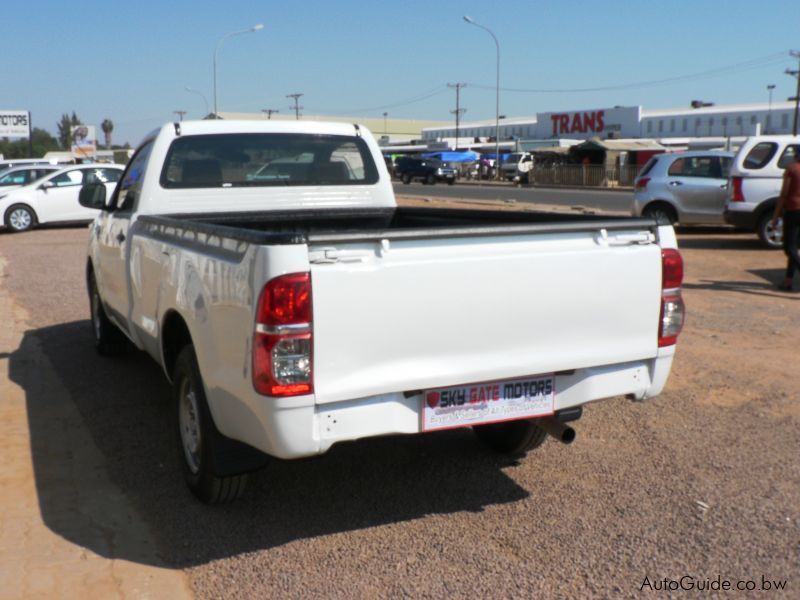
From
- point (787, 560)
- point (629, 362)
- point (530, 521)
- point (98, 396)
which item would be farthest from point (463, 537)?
point (98, 396)

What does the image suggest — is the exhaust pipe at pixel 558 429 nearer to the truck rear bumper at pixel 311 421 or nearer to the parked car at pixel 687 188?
the truck rear bumper at pixel 311 421

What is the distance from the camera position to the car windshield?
6117mm

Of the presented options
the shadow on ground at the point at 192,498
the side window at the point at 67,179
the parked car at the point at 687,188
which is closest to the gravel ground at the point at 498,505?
the shadow on ground at the point at 192,498

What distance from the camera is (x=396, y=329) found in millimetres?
3709

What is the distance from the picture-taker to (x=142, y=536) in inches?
167

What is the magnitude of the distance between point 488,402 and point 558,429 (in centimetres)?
45

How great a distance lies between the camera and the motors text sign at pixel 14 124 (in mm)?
72125

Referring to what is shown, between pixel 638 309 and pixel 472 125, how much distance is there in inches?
4646

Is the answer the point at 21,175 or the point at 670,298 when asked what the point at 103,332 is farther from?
the point at 21,175

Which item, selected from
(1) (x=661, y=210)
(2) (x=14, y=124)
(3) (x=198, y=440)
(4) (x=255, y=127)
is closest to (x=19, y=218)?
(1) (x=661, y=210)

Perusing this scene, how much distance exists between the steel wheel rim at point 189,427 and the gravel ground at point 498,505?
0.21 meters

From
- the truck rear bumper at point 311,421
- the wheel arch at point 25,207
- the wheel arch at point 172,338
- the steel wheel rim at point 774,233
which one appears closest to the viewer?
the truck rear bumper at point 311,421

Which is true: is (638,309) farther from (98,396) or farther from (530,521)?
(98,396)

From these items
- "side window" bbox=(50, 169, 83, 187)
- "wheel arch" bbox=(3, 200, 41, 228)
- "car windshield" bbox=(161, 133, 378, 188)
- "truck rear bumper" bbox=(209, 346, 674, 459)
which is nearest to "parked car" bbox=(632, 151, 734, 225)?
"car windshield" bbox=(161, 133, 378, 188)
